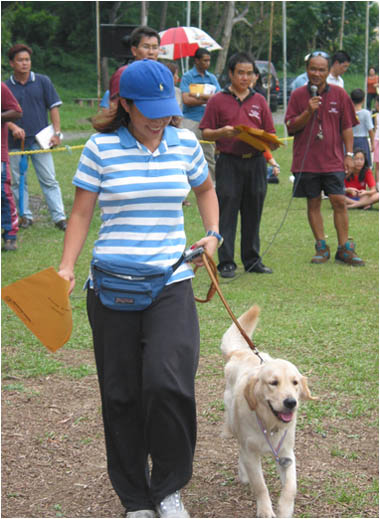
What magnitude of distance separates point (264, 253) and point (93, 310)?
6.26m

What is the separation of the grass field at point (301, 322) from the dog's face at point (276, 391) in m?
0.60

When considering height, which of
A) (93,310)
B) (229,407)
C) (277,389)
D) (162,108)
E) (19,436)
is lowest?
(19,436)

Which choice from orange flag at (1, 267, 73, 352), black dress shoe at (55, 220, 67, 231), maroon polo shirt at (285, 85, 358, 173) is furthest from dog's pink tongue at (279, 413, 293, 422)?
black dress shoe at (55, 220, 67, 231)

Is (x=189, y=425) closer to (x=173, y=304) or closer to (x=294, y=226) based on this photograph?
(x=173, y=304)

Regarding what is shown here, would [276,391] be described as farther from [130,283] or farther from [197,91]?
[197,91]

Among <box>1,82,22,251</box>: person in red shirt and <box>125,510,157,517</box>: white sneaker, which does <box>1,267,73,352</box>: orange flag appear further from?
<box>1,82,22,251</box>: person in red shirt

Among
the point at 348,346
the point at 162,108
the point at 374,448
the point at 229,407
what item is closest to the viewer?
the point at 162,108

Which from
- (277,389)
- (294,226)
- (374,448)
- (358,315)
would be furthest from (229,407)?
(294,226)

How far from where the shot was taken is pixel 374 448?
4.28 metres

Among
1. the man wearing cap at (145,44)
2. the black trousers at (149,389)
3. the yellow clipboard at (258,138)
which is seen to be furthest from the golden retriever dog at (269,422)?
the yellow clipboard at (258,138)

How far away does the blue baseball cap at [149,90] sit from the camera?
10.8 feet

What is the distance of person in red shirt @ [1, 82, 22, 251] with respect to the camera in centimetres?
911

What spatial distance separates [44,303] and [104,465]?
4.05ft

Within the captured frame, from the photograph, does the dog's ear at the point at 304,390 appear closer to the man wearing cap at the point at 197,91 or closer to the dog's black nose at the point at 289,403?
the dog's black nose at the point at 289,403
